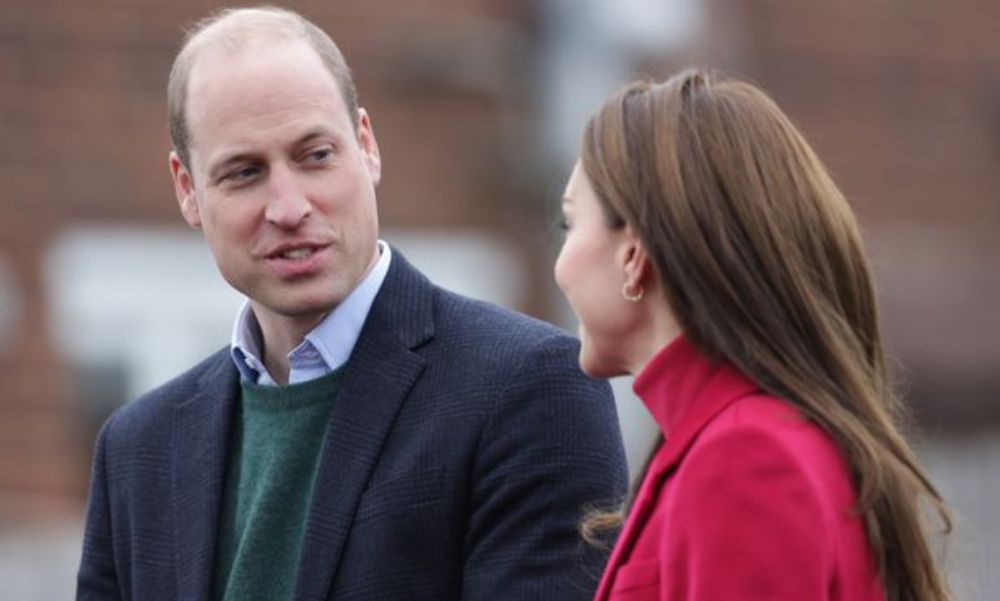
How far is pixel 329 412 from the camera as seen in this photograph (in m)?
4.29

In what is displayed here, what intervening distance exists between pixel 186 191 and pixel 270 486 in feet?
1.79

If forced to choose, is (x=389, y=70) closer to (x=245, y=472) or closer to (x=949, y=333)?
(x=949, y=333)

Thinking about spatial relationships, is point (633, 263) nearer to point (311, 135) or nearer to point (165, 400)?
point (311, 135)

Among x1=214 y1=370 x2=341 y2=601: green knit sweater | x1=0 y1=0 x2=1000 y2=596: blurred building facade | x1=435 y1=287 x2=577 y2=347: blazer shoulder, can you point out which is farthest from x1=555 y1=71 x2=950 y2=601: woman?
x1=0 y1=0 x2=1000 y2=596: blurred building facade

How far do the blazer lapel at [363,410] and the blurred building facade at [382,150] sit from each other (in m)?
6.48

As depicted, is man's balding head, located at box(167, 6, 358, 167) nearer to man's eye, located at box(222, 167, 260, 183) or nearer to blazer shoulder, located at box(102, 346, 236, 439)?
man's eye, located at box(222, 167, 260, 183)

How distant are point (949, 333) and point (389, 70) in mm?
3928

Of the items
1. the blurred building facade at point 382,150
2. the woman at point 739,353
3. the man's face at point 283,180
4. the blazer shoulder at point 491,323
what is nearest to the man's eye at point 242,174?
the man's face at point 283,180

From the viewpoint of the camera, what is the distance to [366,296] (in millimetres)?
4367

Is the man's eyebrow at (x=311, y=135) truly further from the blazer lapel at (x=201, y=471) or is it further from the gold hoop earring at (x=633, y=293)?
the gold hoop earring at (x=633, y=293)

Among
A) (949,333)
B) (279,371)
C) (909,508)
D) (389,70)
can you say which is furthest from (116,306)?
(909,508)

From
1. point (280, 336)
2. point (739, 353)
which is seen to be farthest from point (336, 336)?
point (739, 353)

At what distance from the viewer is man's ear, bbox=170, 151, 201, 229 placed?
4484 mm

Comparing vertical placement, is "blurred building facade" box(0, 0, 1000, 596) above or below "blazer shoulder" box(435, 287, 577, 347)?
below
